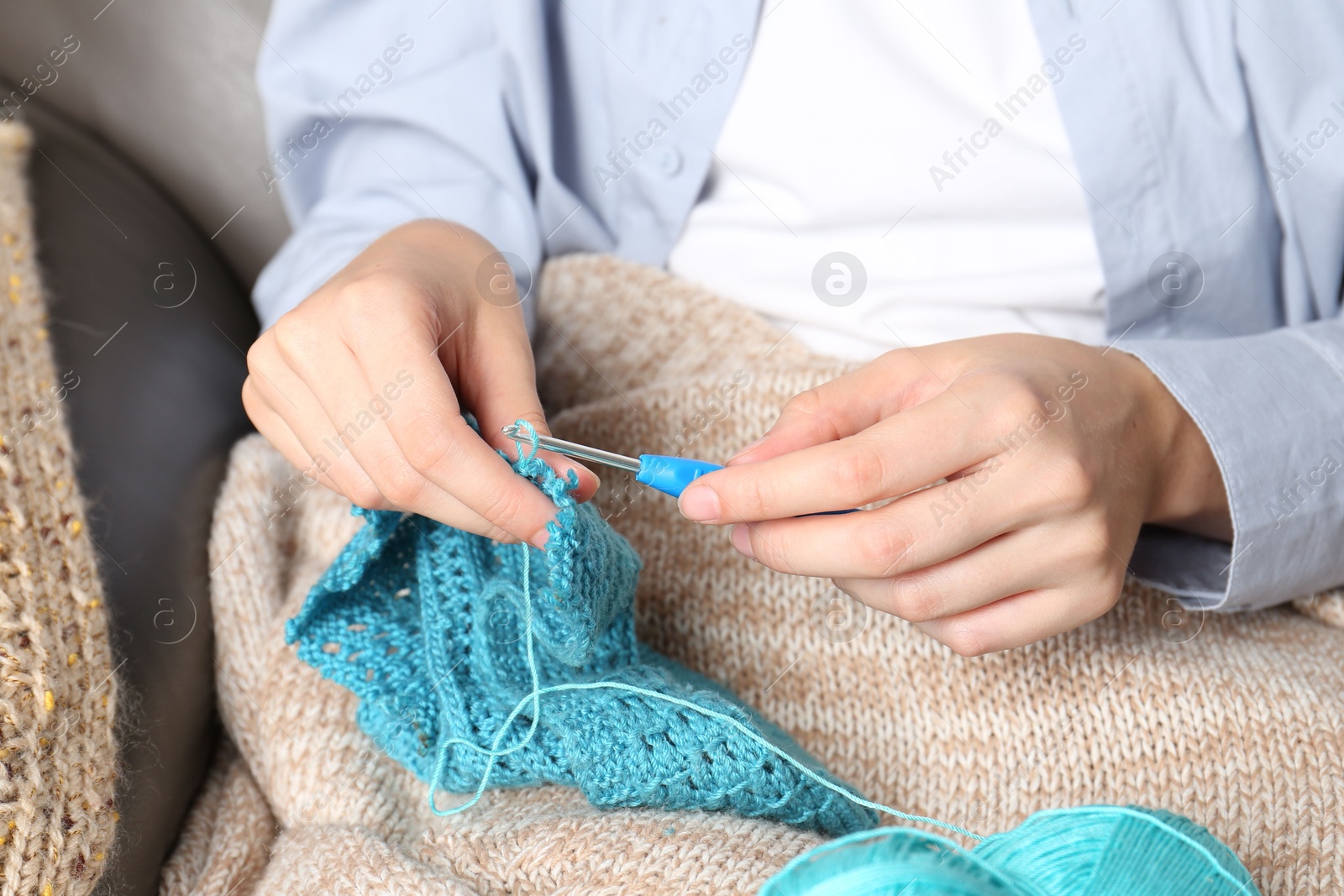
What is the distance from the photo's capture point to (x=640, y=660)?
2.03ft

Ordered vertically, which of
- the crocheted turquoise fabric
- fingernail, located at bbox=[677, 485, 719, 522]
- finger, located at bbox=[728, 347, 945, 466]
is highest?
finger, located at bbox=[728, 347, 945, 466]

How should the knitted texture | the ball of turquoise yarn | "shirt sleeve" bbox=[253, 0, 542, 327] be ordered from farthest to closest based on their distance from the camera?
"shirt sleeve" bbox=[253, 0, 542, 327]
the knitted texture
the ball of turquoise yarn

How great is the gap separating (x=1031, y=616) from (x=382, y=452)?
404 mm

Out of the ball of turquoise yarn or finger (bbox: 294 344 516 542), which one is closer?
the ball of turquoise yarn

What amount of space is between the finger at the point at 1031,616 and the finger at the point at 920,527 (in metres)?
0.06

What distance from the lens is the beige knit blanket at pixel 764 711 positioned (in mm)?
502

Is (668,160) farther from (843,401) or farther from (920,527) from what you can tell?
(920,527)

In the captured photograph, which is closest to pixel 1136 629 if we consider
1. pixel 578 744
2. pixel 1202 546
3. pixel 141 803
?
pixel 1202 546

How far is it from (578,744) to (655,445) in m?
0.25

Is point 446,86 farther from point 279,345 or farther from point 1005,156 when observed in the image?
point 1005,156

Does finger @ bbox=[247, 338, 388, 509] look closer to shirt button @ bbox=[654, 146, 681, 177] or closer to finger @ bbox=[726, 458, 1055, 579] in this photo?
finger @ bbox=[726, 458, 1055, 579]

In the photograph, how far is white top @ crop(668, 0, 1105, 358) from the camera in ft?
2.30

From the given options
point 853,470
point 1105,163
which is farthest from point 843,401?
point 1105,163

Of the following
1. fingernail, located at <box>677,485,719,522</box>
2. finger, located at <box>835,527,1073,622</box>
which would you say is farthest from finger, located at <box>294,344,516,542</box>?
finger, located at <box>835,527,1073,622</box>
